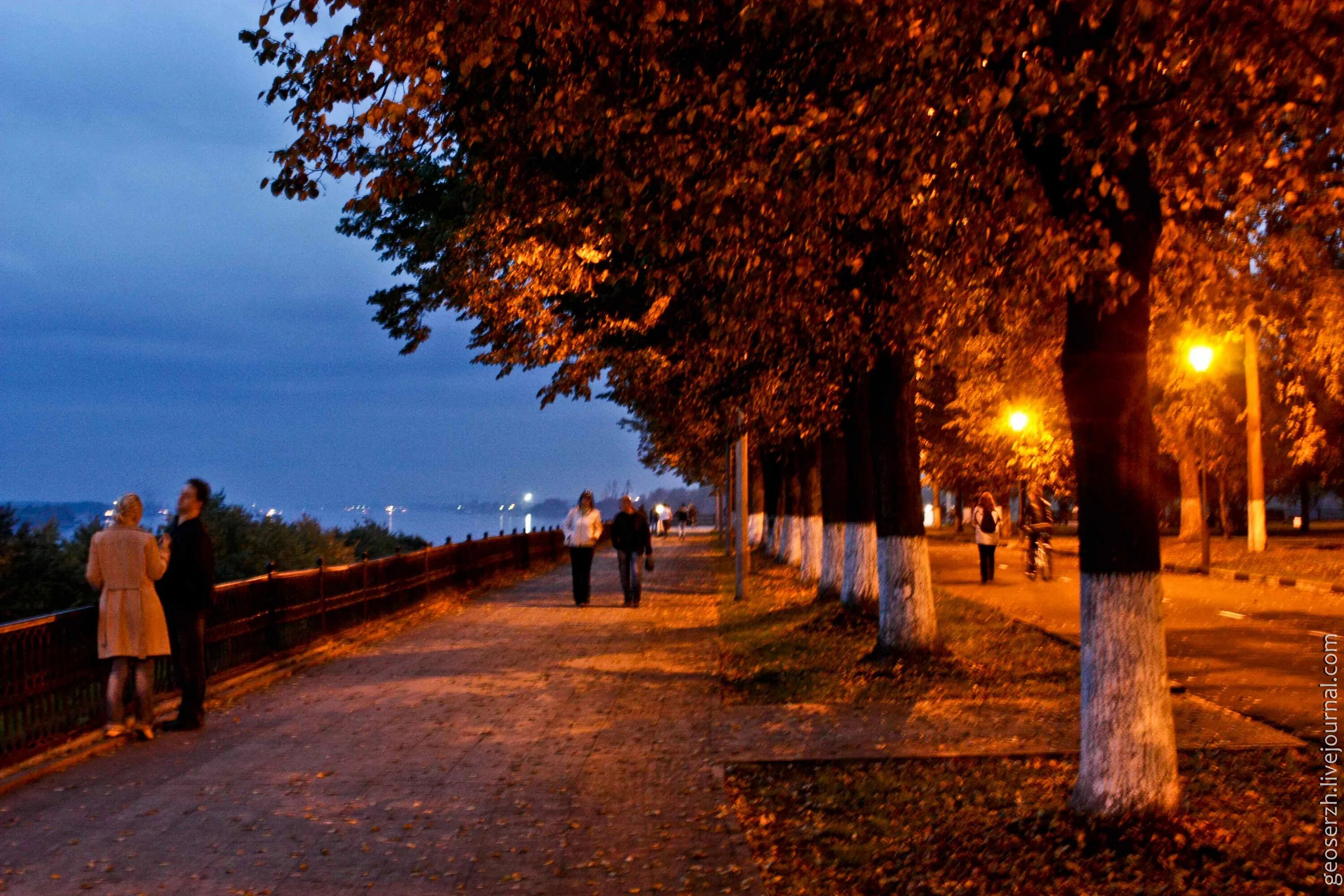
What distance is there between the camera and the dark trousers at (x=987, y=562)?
2669cm

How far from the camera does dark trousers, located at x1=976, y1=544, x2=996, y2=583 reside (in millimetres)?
26688

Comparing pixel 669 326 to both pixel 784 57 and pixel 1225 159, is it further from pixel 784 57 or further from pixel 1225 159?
pixel 1225 159

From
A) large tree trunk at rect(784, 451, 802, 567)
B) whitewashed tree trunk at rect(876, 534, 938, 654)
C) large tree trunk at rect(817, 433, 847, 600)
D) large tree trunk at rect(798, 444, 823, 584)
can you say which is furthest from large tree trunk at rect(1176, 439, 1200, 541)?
whitewashed tree trunk at rect(876, 534, 938, 654)

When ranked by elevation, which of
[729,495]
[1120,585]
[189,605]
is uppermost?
[729,495]

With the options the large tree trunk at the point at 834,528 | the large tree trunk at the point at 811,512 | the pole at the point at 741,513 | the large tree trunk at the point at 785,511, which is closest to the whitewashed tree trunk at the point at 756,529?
the large tree trunk at the point at 785,511

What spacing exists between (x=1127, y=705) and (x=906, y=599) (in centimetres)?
659

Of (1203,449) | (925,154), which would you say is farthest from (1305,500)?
(925,154)

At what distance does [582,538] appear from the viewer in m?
21.8

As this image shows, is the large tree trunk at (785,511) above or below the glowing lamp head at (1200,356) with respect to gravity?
below

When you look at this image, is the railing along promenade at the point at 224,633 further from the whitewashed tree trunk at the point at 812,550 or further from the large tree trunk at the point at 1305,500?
the large tree trunk at the point at 1305,500

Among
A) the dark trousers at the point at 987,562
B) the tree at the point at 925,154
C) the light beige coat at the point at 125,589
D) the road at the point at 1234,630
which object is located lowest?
the road at the point at 1234,630

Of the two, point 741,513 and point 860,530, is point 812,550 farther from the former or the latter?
point 860,530

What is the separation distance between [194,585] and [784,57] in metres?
6.50

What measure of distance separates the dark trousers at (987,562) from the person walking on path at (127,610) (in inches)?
784
